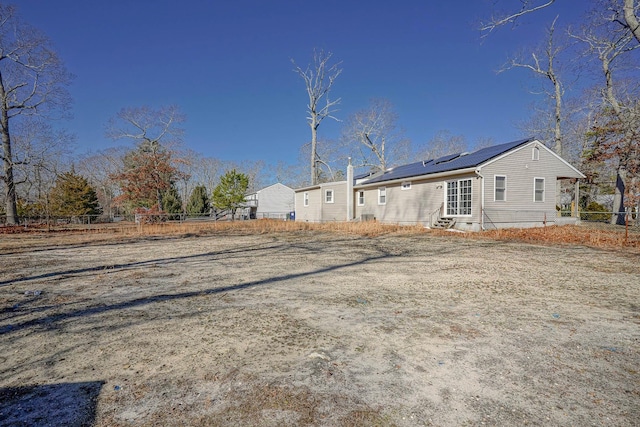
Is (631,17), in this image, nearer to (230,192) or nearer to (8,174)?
(230,192)

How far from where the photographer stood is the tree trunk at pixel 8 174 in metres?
19.4

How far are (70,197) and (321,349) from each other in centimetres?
3725

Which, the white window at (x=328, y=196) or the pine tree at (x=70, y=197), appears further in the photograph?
the pine tree at (x=70, y=197)

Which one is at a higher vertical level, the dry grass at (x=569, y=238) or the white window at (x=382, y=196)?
the white window at (x=382, y=196)

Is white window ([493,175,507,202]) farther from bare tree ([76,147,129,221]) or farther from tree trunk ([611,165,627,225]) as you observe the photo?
bare tree ([76,147,129,221])

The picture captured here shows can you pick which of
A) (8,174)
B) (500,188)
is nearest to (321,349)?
(500,188)

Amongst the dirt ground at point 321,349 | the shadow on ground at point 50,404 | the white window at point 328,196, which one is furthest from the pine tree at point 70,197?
the shadow on ground at point 50,404

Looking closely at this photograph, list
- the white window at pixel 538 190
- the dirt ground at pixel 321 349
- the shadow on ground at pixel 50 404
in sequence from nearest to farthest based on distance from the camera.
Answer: the shadow on ground at pixel 50 404 → the dirt ground at pixel 321 349 → the white window at pixel 538 190

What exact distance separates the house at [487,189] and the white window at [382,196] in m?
0.76

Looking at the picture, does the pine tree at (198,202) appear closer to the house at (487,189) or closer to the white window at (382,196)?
the white window at (382,196)

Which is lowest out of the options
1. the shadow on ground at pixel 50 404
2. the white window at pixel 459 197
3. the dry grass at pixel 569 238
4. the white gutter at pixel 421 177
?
the shadow on ground at pixel 50 404

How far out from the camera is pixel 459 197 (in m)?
15.1

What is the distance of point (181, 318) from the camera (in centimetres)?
364

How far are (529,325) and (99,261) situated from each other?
8.83 metres
